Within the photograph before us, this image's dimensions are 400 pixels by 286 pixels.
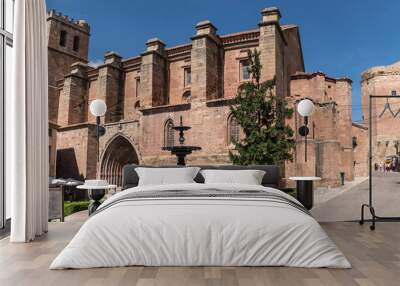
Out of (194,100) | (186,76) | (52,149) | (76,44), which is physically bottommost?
(52,149)

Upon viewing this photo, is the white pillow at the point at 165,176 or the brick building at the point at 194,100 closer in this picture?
the white pillow at the point at 165,176

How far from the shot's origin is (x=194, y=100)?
51.5ft

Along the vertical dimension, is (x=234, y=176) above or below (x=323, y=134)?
below

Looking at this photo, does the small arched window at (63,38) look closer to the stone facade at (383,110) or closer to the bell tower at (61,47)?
the bell tower at (61,47)

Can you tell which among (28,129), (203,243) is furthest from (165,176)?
A: (203,243)

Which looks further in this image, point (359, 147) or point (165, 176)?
point (359, 147)

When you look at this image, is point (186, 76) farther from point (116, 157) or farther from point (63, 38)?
point (63, 38)

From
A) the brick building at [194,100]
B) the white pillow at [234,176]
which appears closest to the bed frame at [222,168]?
the white pillow at [234,176]

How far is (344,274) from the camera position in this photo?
8.72 ft

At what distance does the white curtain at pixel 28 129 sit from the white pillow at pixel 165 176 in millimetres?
1214

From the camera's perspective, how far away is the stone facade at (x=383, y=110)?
8.04 metres

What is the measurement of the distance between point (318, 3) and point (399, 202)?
613 cm

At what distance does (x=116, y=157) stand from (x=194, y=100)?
5.70 metres

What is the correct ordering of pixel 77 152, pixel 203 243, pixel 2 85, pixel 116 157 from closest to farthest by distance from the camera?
pixel 203 243, pixel 2 85, pixel 77 152, pixel 116 157
